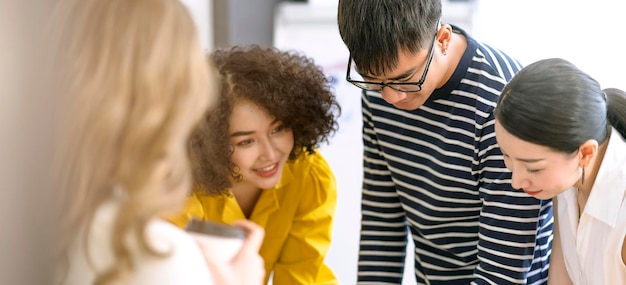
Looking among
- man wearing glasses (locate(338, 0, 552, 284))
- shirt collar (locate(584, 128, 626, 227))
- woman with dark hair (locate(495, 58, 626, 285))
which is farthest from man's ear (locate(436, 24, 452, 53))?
shirt collar (locate(584, 128, 626, 227))

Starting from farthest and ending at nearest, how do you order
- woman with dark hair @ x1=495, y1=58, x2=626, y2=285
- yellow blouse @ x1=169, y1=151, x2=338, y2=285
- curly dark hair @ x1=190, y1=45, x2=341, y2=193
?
yellow blouse @ x1=169, y1=151, x2=338, y2=285, curly dark hair @ x1=190, y1=45, x2=341, y2=193, woman with dark hair @ x1=495, y1=58, x2=626, y2=285

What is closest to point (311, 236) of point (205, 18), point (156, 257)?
point (156, 257)

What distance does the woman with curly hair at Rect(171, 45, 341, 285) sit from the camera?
1608mm

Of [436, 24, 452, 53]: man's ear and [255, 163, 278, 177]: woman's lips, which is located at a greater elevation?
[436, 24, 452, 53]: man's ear

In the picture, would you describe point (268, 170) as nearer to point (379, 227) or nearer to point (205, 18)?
point (379, 227)

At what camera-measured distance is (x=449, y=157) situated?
1489 mm

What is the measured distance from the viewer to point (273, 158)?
64.4 inches

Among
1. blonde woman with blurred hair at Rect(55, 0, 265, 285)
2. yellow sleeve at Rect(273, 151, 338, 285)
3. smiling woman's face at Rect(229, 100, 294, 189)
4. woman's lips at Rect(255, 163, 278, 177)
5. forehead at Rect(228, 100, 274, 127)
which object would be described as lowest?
yellow sleeve at Rect(273, 151, 338, 285)

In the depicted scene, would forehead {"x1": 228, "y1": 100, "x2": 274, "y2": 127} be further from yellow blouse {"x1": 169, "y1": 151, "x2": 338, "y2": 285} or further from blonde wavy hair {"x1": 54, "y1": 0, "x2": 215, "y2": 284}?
blonde wavy hair {"x1": 54, "y1": 0, "x2": 215, "y2": 284}

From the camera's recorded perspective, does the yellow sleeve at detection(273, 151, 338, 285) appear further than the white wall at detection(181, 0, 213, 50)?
No

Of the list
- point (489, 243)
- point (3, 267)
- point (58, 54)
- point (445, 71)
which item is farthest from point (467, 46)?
point (3, 267)

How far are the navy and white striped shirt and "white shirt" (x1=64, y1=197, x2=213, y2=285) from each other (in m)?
0.61

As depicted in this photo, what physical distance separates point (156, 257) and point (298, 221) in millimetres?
809

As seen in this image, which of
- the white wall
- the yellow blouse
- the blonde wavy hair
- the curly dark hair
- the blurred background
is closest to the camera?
the blonde wavy hair
